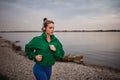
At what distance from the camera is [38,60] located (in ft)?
8.02

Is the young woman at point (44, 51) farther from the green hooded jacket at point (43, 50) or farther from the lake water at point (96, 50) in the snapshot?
the lake water at point (96, 50)

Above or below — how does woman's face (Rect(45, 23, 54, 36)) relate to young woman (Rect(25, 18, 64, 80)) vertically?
above

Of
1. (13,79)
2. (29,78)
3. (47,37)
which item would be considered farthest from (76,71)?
(47,37)

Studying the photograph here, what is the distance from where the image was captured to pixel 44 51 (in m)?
2.54

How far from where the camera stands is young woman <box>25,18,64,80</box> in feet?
8.27

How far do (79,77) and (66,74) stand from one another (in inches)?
18.9

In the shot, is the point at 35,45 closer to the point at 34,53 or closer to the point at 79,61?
the point at 34,53

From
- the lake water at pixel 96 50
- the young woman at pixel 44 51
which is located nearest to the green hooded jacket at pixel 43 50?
the young woman at pixel 44 51

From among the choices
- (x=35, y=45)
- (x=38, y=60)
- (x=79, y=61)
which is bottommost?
(x=79, y=61)

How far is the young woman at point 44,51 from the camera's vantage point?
2.52 m

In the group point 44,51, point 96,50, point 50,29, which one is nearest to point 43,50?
point 44,51

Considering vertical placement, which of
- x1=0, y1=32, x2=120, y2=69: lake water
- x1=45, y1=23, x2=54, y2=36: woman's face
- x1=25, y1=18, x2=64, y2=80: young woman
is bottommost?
x1=0, y1=32, x2=120, y2=69: lake water

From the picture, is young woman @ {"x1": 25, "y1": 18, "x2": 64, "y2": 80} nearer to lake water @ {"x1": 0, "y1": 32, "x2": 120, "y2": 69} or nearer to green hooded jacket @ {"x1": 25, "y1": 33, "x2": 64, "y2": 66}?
green hooded jacket @ {"x1": 25, "y1": 33, "x2": 64, "y2": 66}

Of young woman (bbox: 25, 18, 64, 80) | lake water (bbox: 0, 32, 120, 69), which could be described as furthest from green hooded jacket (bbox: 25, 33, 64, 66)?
lake water (bbox: 0, 32, 120, 69)
